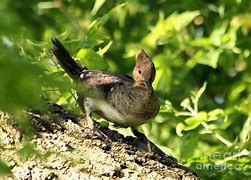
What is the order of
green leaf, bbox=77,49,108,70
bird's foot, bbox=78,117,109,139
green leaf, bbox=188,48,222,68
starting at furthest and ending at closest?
green leaf, bbox=188,48,222,68
green leaf, bbox=77,49,108,70
bird's foot, bbox=78,117,109,139

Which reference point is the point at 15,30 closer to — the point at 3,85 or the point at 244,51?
the point at 3,85

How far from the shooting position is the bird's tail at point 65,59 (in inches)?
139

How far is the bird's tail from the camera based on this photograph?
3529mm

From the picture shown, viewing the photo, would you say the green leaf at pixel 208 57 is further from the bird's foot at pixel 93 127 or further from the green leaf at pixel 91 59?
the bird's foot at pixel 93 127

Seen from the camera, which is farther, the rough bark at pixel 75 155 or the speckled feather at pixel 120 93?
the speckled feather at pixel 120 93

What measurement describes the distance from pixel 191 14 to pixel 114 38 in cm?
144

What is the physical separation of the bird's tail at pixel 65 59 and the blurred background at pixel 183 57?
0.05 meters

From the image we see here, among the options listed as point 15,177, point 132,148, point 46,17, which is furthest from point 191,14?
point 15,177

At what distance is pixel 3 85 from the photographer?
3.75 ft

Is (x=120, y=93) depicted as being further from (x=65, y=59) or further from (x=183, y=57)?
(x=183, y=57)

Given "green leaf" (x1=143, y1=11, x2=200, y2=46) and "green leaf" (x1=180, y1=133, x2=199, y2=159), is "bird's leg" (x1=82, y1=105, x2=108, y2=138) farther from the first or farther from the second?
"green leaf" (x1=143, y1=11, x2=200, y2=46)

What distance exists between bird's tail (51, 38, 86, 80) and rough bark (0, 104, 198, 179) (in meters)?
0.55

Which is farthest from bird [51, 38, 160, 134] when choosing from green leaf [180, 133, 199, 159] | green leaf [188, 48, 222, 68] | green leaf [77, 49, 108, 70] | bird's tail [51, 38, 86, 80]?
green leaf [188, 48, 222, 68]

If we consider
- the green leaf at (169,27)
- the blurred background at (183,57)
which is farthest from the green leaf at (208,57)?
the green leaf at (169,27)
